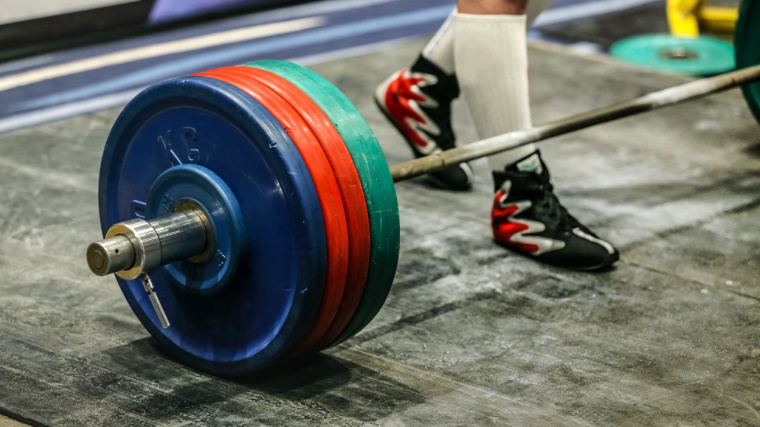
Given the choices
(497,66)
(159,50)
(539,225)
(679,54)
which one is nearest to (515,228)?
(539,225)

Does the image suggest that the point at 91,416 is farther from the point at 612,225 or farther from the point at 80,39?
the point at 80,39

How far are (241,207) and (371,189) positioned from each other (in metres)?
0.20

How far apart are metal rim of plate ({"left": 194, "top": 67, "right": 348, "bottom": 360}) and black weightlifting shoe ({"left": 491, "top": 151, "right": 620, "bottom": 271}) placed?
711 mm

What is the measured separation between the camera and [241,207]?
1.43 meters

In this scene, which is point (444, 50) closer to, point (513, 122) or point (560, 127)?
point (513, 122)

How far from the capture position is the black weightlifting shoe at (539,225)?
1.96m

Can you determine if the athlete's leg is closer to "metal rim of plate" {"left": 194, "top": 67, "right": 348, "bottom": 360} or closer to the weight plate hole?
"metal rim of plate" {"left": 194, "top": 67, "right": 348, "bottom": 360}

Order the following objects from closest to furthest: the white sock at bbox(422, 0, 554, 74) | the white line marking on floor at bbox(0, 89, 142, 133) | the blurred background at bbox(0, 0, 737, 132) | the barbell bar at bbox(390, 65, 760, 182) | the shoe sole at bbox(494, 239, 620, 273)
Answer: the barbell bar at bbox(390, 65, 760, 182)
the shoe sole at bbox(494, 239, 620, 273)
the white sock at bbox(422, 0, 554, 74)
the white line marking on floor at bbox(0, 89, 142, 133)
the blurred background at bbox(0, 0, 737, 132)

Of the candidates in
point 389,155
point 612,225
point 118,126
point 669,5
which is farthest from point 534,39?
point 118,126

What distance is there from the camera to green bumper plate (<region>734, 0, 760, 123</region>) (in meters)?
2.50

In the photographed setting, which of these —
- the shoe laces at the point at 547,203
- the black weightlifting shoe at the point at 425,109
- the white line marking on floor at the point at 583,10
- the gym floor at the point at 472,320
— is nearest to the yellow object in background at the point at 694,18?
the white line marking on floor at the point at 583,10

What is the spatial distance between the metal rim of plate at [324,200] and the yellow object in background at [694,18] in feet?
9.33

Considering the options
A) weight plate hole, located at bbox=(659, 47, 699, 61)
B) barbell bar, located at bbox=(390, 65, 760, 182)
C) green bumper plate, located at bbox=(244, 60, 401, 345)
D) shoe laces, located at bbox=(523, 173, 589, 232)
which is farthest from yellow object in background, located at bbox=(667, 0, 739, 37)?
green bumper plate, located at bbox=(244, 60, 401, 345)

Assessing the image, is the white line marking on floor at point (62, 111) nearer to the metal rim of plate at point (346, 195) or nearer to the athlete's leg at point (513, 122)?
the athlete's leg at point (513, 122)
